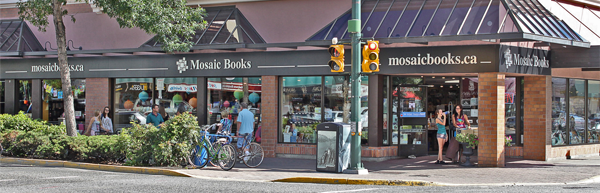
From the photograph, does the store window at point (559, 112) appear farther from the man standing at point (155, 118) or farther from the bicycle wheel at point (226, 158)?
the man standing at point (155, 118)

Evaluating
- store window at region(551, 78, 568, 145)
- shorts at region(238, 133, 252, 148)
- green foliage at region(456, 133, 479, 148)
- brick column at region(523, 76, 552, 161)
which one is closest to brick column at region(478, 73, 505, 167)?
green foliage at region(456, 133, 479, 148)

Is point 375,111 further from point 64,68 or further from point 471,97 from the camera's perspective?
point 64,68

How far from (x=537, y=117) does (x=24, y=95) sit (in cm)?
1680

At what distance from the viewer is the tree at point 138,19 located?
44.5 feet

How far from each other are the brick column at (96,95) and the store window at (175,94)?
1688mm

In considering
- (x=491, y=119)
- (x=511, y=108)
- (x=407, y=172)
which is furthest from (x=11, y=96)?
(x=511, y=108)

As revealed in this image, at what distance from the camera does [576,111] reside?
16312 millimetres

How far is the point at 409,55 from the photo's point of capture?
14.0 m

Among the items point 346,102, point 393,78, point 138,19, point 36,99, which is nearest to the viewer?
point 138,19

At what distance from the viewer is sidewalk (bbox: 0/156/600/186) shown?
35.4 ft

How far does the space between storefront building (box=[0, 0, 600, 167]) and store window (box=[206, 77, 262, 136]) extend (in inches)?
1.3

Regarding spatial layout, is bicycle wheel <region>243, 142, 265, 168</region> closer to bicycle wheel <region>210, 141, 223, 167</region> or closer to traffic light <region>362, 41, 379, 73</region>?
bicycle wheel <region>210, 141, 223, 167</region>

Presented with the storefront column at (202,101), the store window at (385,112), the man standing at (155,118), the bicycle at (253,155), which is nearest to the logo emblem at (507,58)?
the store window at (385,112)

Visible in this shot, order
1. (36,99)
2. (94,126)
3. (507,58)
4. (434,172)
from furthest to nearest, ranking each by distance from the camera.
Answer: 1. (36,99)
2. (94,126)
3. (507,58)
4. (434,172)
